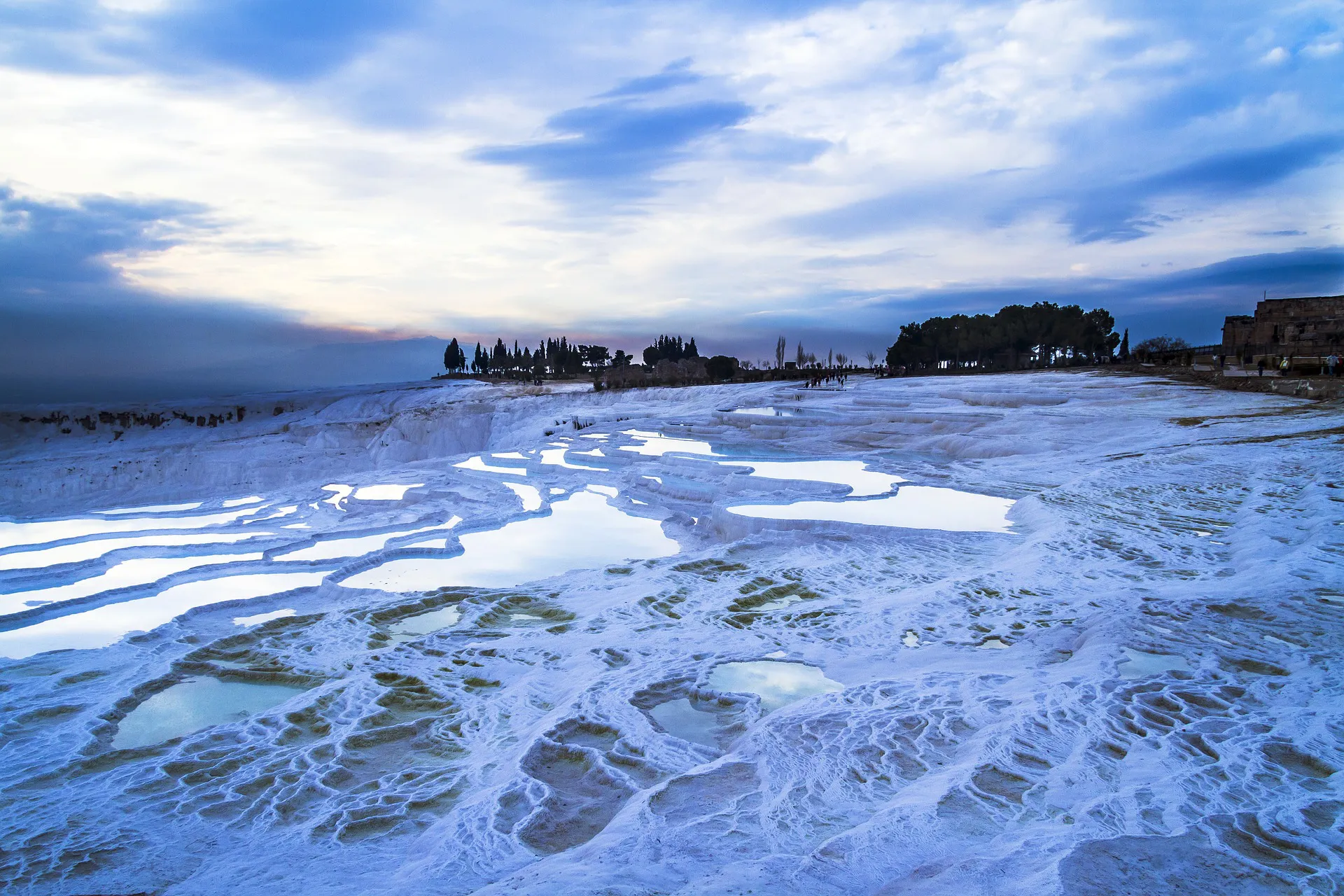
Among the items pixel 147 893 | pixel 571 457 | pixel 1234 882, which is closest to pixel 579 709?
pixel 147 893

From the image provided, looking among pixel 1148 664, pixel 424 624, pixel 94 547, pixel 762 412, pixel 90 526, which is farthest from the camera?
pixel 762 412

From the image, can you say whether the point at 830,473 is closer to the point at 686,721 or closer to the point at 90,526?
the point at 686,721

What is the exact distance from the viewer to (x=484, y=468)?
12344mm

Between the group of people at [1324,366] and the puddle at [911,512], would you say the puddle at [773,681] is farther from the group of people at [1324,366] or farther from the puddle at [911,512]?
the group of people at [1324,366]

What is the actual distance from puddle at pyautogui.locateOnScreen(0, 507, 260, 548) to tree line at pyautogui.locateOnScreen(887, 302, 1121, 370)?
41791mm

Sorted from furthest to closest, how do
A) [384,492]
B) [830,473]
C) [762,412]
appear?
[762,412] < [384,492] < [830,473]

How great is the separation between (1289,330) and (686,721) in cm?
3235

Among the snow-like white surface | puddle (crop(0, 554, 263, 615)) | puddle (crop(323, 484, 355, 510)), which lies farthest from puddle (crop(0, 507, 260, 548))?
the snow-like white surface

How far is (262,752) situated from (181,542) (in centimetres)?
541

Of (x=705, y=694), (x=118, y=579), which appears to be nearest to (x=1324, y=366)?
(x=705, y=694)

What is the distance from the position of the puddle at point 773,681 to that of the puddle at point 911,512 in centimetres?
296

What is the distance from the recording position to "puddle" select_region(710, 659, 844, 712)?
3340 millimetres

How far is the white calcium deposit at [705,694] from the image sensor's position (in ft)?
6.87

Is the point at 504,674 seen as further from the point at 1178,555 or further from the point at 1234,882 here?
the point at 1178,555
